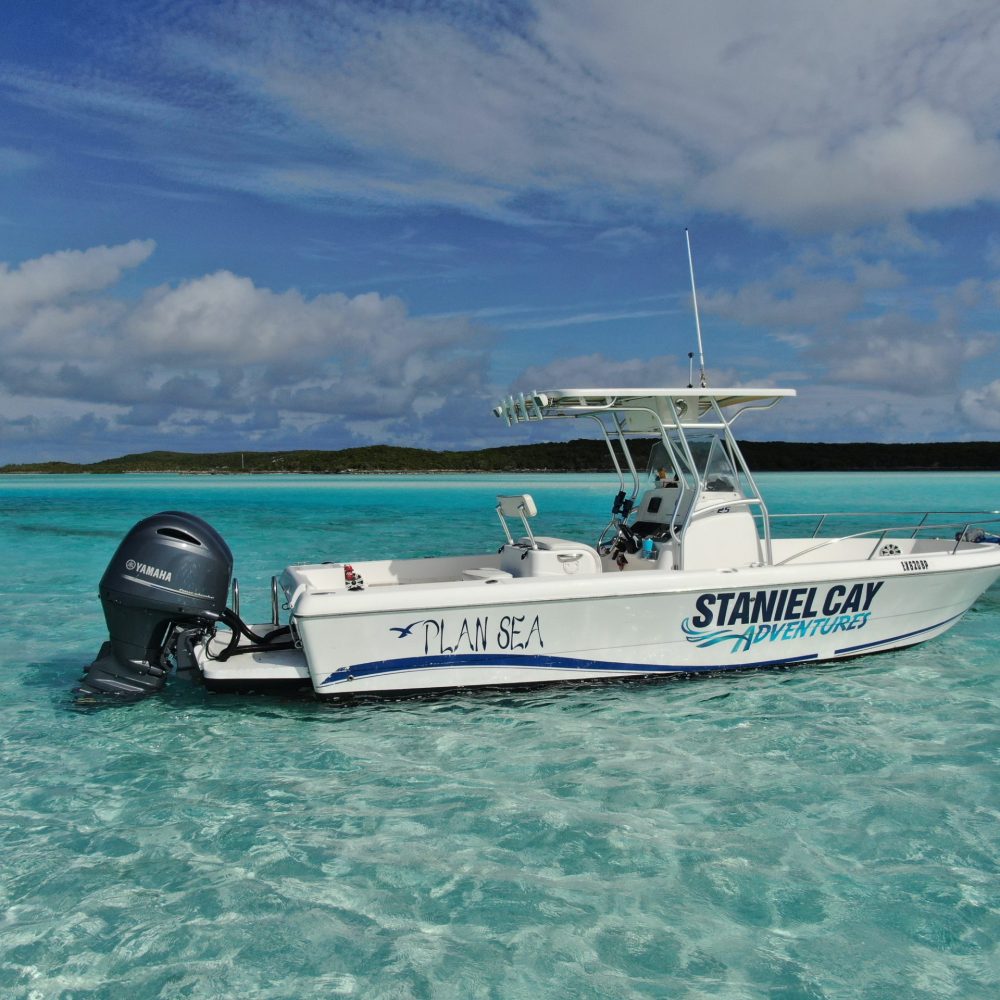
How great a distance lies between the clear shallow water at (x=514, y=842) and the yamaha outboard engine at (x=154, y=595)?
368 millimetres

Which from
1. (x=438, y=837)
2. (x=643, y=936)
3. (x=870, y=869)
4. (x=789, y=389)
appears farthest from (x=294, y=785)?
(x=789, y=389)

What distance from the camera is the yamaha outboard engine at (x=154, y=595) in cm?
632

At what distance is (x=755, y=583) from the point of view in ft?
23.8

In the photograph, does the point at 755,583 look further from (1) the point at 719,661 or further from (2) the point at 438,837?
(2) the point at 438,837

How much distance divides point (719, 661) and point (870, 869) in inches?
125

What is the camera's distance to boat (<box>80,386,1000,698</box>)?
21.1ft

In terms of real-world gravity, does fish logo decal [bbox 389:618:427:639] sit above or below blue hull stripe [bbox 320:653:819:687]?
above

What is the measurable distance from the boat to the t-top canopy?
19mm

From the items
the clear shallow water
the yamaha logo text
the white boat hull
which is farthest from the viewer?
the white boat hull

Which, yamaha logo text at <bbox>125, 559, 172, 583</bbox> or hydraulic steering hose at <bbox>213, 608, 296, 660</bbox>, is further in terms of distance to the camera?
hydraulic steering hose at <bbox>213, 608, 296, 660</bbox>

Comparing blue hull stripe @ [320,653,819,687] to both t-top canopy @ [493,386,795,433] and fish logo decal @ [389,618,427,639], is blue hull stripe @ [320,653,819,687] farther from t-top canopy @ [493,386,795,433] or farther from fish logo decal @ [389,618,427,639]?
t-top canopy @ [493,386,795,433]

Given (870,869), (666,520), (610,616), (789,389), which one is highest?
(789,389)

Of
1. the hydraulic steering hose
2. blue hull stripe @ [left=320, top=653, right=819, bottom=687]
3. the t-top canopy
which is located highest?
the t-top canopy

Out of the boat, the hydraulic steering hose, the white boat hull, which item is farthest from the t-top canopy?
the hydraulic steering hose
